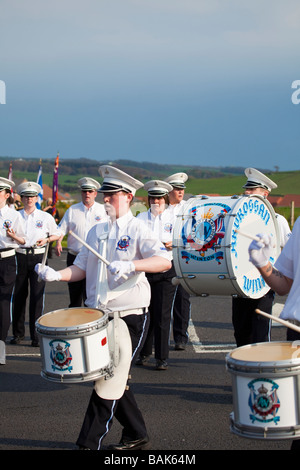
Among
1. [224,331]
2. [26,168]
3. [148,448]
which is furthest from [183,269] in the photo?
[26,168]

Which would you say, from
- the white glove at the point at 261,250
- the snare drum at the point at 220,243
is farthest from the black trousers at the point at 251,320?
the white glove at the point at 261,250

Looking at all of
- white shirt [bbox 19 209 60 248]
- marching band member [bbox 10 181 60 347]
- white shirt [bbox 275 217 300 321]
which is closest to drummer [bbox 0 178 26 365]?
marching band member [bbox 10 181 60 347]

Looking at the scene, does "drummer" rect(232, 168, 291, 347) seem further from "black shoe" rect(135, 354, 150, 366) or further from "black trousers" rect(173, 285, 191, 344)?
"black trousers" rect(173, 285, 191, 344)

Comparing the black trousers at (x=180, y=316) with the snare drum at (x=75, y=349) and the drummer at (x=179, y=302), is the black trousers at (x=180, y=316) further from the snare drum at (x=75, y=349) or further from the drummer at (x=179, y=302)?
the snare drum at (x=75, y=349)

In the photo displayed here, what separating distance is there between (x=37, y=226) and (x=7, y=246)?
1172 millimetres

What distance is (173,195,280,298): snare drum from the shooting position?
19.2ft

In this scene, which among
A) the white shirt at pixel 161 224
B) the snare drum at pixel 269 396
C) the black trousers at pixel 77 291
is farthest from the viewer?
the black trousers at pixel 77 291

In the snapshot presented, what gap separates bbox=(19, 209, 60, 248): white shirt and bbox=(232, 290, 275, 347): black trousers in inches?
136

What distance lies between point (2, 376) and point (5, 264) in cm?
139

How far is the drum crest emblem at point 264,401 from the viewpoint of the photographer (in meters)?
3.69

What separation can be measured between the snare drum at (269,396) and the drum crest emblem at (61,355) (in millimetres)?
1214

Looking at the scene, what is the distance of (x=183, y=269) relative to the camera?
242 inches

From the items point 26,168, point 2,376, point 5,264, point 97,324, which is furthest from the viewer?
point 26,168
